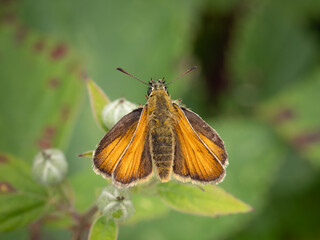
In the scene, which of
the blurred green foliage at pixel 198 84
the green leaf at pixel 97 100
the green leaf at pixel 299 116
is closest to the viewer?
the green leaf at pixel 97 100

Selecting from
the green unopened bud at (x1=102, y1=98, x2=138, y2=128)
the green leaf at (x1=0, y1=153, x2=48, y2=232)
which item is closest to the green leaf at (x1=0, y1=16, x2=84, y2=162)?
the green leaf at (x1=0, y1=153, x2=48, y2=232)

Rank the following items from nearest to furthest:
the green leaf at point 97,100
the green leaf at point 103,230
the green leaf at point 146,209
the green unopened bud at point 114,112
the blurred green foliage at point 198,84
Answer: the green leaf at point 103,230
the green unopened bud at point 114,112
the green leaf at point 97,100
the green leaf at point 146,209
the blurred green foliage at point 198,84

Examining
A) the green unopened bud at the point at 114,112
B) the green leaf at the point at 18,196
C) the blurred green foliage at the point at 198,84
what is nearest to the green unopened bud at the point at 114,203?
the green unopened bud at the point at 114,112

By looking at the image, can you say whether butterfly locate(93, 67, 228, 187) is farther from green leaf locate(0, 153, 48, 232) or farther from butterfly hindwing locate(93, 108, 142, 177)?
green leaf locate(0, 153, 48, 232)

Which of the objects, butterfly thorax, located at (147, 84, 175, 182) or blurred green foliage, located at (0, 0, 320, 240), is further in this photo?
blurred green foliage, located at (0, 0, 320, 240)

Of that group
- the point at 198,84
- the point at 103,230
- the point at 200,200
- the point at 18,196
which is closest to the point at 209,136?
the point at 200,200

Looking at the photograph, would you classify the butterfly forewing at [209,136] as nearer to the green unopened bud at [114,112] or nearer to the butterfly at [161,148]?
the butterfly at [161,148]
